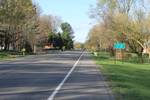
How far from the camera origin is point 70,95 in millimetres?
18328

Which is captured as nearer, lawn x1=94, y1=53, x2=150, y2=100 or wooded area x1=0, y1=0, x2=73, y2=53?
lawn x1=94, y1=53, x2=150, y2=100

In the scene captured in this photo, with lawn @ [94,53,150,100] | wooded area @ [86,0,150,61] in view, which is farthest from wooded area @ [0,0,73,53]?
lawn @ [94,53,150,100]

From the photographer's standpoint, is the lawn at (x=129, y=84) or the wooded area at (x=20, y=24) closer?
the lawn at (x=129, y=84)

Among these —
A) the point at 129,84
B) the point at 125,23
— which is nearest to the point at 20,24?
the point at 125,23

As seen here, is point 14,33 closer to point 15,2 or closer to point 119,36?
point 15,2

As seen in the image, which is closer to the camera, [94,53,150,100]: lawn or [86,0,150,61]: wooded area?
[94,53,150,100]: lawn

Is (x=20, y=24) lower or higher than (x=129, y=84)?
higher

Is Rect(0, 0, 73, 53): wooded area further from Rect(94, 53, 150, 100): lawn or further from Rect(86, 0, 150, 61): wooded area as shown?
Rect(94, 53, 150, 100): lawn

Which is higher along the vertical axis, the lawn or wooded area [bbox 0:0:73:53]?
wooded area [bbox 0:0:73:53]

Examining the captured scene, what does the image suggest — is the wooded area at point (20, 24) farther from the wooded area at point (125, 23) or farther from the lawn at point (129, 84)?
the lawn at point (129, 84)

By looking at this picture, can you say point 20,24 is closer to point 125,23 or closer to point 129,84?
point 125,23

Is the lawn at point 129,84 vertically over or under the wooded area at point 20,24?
under

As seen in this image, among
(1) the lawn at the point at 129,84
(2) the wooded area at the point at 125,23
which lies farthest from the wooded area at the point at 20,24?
(1) the lawn at the point at 129,84

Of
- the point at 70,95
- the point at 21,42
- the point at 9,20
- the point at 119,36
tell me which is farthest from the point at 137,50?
the point at 70,95
